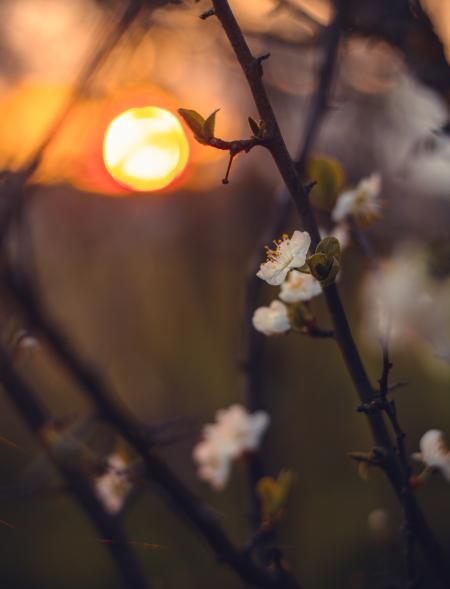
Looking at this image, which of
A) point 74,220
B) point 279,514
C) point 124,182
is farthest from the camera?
point 74,220

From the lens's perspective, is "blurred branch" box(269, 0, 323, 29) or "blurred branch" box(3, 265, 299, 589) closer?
"blurred branch" box(3, 265, 299, 589)

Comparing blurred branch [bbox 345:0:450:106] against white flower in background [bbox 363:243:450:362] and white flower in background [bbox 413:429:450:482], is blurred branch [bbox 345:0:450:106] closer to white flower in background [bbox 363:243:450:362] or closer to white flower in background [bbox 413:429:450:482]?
white flower in background [bbox 363:243:450:362]

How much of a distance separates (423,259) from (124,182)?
1.08 m

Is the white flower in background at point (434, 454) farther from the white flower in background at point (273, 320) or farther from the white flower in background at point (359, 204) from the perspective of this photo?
the white flower in background at point (359, 204)

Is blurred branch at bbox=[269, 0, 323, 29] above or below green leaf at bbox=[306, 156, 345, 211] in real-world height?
above

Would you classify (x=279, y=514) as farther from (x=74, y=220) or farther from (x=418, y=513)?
(x=74, y=220)

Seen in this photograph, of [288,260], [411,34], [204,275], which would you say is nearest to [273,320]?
[288,260]

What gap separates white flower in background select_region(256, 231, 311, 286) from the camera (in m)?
0.57

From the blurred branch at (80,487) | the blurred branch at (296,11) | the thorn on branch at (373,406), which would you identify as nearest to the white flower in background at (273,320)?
the thorn on branch at (373,406)

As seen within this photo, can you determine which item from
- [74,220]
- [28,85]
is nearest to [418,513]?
[28,85]

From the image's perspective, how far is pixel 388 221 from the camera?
2330 millimetres

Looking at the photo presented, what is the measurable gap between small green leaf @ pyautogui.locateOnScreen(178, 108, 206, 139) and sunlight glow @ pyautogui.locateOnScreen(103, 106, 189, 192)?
0.81 meters

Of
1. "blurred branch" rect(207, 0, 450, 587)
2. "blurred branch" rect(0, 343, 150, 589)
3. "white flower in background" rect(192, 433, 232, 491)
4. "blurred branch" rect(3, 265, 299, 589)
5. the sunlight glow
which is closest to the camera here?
"blurred branch" rect(207, 0, 450, 587)

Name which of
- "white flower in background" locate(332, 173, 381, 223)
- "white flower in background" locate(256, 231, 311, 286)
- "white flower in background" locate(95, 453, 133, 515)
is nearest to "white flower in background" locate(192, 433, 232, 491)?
"white flower in background" locate(95, 453, 133, 515)
